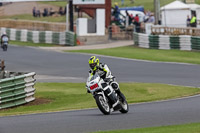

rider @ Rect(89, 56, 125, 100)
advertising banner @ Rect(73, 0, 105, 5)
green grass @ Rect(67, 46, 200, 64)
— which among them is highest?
advertising banner @ Rect(73, 0, 105, 5)

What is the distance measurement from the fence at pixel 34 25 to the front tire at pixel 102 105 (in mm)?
35941

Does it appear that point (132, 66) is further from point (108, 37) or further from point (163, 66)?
point (108, 37)

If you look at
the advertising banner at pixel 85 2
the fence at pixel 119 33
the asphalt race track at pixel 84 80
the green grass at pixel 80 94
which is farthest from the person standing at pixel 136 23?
the green grass at pixel 80 94

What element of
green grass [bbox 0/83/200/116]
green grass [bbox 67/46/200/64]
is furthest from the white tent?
green grass [bbox 0/83/200/116]

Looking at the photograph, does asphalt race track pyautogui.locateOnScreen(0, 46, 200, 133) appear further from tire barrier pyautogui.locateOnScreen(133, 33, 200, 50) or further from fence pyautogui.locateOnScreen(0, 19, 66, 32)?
fence pyautogui.locateOnScreen(0, 19, 66, 32)

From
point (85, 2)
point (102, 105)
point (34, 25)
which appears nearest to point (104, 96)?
point (102, 105)

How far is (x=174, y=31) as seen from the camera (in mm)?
39281

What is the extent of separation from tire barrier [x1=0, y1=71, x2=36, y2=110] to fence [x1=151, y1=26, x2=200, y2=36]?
69.2ft

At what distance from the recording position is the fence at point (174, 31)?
3744cm

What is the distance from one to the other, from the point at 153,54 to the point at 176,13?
12916 millimetres

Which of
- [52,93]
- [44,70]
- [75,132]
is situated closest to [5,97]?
[52,93]

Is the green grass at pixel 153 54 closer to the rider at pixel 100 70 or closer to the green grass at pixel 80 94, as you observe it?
the green grass at pixel 80 94

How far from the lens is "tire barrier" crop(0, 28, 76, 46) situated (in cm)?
4331

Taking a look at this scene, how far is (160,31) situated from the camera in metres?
40.8
